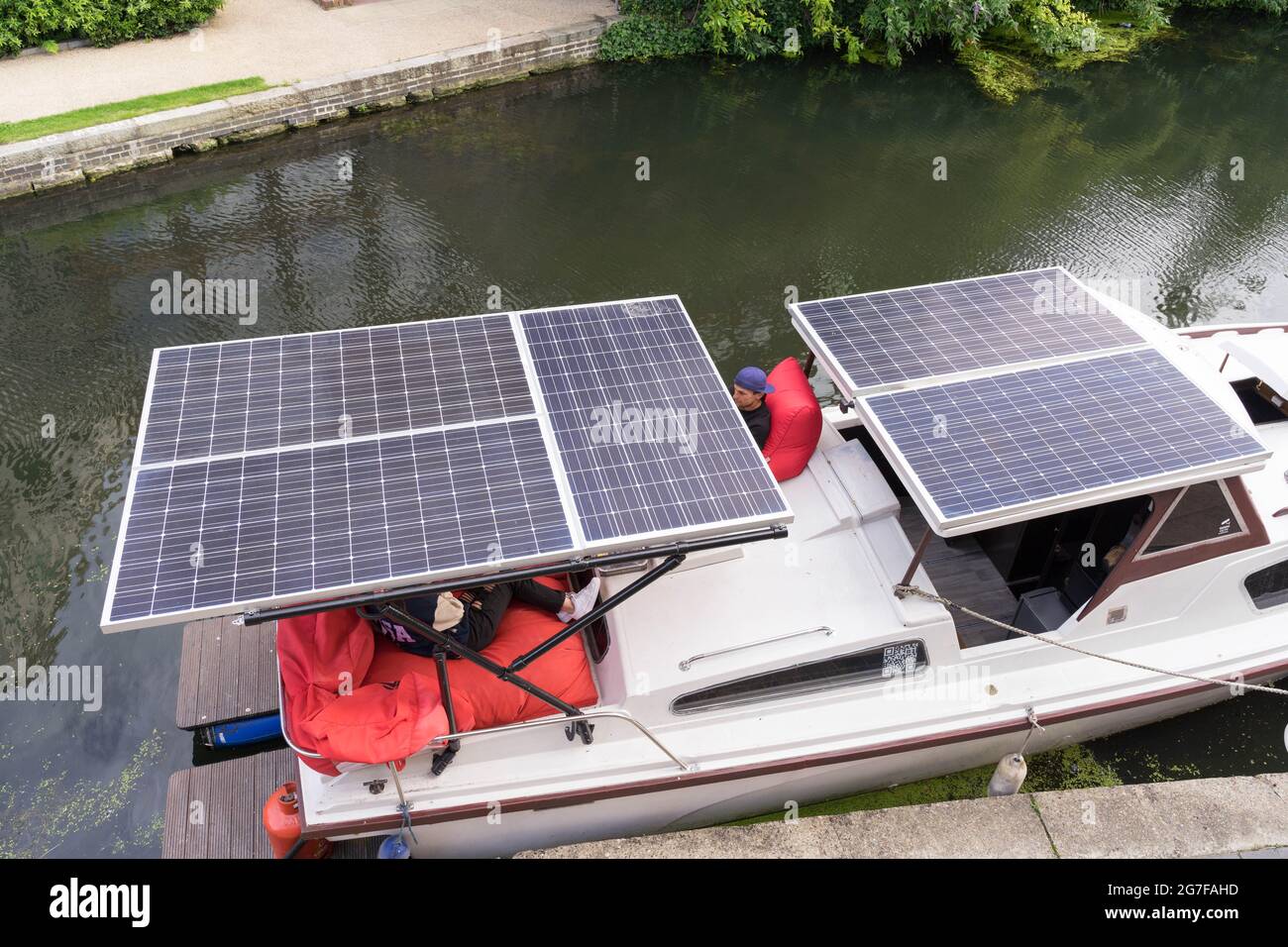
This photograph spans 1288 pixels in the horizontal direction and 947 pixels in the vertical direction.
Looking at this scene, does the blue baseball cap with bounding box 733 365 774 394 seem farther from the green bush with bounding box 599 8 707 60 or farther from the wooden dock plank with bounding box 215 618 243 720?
the green bush with bounding box 599 8 707 60

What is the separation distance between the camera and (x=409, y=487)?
5379mm

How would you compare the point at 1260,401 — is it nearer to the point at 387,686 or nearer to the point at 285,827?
the point at 387,686

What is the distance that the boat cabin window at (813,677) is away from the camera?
20.7 feet

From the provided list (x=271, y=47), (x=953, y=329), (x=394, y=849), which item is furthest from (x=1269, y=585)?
(x=271, y=47)

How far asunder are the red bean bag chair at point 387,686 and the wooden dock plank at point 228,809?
4.20ft

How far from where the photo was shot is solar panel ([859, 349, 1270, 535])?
5789 millimetres

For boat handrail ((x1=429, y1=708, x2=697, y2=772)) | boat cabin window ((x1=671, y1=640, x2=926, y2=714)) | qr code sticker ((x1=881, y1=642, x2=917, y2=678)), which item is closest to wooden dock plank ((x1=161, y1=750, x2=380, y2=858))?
boat handrail ((x1=429, y1=708, x2=697, y2=772))

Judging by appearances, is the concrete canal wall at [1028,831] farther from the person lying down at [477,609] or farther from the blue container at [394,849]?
the person lying down at [477,609]

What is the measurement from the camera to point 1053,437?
617 centimetres

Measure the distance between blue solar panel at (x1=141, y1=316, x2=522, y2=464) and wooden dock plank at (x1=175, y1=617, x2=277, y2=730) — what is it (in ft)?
7.24

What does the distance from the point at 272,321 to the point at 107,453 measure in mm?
2661

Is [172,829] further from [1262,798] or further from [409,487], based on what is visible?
[1262,798]

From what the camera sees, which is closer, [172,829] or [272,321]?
[172,829]

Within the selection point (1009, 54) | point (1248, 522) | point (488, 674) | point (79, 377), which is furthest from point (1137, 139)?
point (79, 377)
